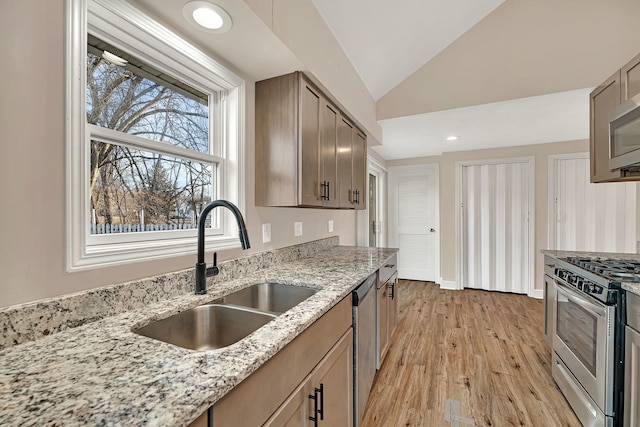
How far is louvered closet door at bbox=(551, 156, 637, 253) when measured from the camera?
3623 millimetres

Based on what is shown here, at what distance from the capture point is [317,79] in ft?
5.88

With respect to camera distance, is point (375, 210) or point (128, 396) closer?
point (128, 396)

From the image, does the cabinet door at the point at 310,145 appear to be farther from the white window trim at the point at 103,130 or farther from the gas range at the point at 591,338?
the gas range at the point at 591,338

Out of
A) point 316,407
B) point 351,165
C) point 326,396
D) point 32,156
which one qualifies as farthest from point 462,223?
point 32,156

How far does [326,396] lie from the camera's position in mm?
1123

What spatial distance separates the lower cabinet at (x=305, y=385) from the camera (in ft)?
2.22

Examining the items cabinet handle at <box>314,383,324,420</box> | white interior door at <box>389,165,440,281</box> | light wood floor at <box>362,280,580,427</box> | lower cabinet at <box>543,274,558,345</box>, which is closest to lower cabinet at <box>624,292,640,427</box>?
light wood floor at <box>362,280,580,427</box>

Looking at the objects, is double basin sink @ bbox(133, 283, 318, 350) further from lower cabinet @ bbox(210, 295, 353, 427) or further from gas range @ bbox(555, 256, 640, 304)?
gas range @ bbox(555, 256, 640, 304)

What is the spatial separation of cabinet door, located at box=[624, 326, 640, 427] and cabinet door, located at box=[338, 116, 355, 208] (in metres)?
1.79

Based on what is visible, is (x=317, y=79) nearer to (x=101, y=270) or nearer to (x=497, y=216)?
(x=101, y=270)

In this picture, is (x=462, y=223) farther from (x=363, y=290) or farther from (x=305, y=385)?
(x=305, y=385)

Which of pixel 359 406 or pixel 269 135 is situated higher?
pixel 269 135

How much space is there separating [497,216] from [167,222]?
4548mm

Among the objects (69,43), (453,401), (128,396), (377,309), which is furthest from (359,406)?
(69,43)
